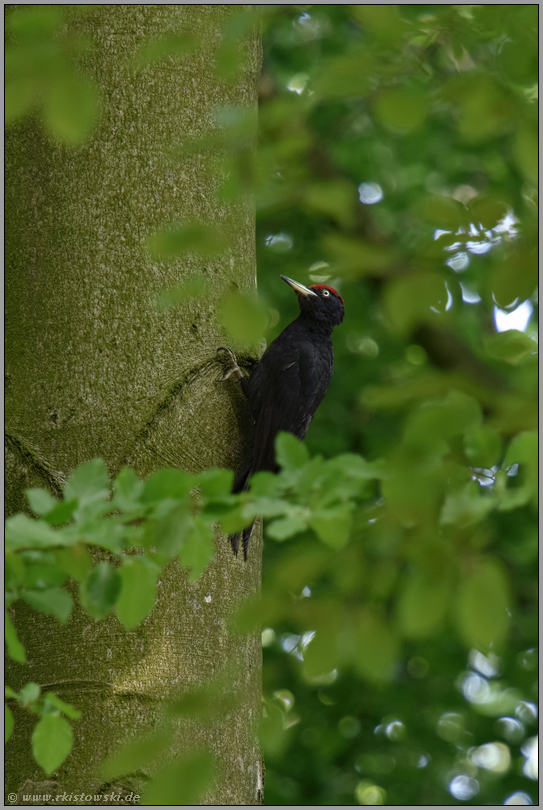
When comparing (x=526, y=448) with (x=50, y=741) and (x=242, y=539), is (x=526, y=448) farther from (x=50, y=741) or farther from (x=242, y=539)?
(x=242, y=539)

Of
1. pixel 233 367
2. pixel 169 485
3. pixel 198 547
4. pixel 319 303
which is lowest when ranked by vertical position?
pixel 319 303

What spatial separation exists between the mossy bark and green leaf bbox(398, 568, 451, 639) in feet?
3.19

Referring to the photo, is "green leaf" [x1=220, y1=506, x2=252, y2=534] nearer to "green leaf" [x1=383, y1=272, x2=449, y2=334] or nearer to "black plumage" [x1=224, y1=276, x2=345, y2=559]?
"green leaf" [x1=383, y1=272, x2=449, y2=334]

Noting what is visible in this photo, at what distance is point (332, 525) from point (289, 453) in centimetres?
14

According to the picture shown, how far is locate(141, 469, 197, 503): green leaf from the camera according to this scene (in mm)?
1125

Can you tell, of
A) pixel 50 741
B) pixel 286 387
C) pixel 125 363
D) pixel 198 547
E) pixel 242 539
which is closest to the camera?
pixel 198 547

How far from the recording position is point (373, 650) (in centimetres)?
107

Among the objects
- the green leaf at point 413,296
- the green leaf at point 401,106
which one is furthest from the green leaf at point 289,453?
the green leaf at point 401,106

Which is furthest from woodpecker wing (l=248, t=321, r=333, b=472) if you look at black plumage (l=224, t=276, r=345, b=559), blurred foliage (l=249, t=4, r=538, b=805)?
blurred foliage (l=249, t=4, r=538, b=805)

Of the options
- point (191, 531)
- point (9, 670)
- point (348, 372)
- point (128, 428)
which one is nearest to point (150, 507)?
point (191, 531)

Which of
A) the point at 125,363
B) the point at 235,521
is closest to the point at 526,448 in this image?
the point at 235,521

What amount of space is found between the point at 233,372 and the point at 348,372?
3.10 meters

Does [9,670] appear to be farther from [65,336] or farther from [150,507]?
[150,507]

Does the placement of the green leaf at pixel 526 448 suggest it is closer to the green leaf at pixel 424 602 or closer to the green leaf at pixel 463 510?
the green leaf at pixel 463 510
